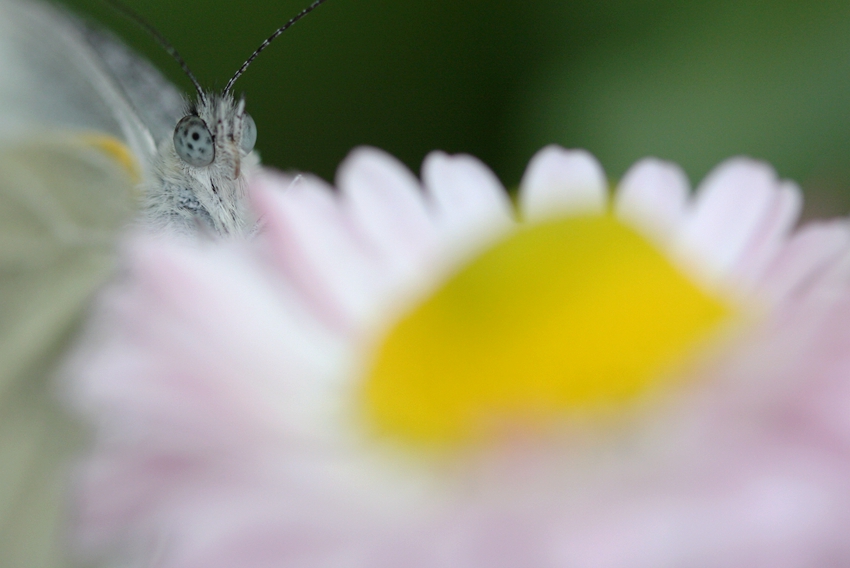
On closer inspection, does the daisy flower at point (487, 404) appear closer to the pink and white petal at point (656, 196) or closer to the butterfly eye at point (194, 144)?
the pink and white petal at point (656, 196)

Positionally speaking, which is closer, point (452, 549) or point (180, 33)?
point (452, 549)

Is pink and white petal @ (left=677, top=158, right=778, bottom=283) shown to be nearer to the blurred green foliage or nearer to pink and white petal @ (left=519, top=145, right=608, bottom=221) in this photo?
pink and white petal @ (left=519, top=145, right=608, bottom=221)

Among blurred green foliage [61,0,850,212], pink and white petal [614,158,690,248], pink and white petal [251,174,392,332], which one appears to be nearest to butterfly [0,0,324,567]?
pink and white petal [251,174,392,332]

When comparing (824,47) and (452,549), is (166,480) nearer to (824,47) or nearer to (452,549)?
(452,549)

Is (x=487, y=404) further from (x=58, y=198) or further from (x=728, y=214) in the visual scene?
(x=58, y=198)

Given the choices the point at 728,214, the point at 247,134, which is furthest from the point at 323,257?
the point at 247,134

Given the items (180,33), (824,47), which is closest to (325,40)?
(180,33)

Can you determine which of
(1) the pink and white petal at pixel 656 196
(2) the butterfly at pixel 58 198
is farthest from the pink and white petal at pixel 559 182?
(2) the butterfly at pixel 58 198
